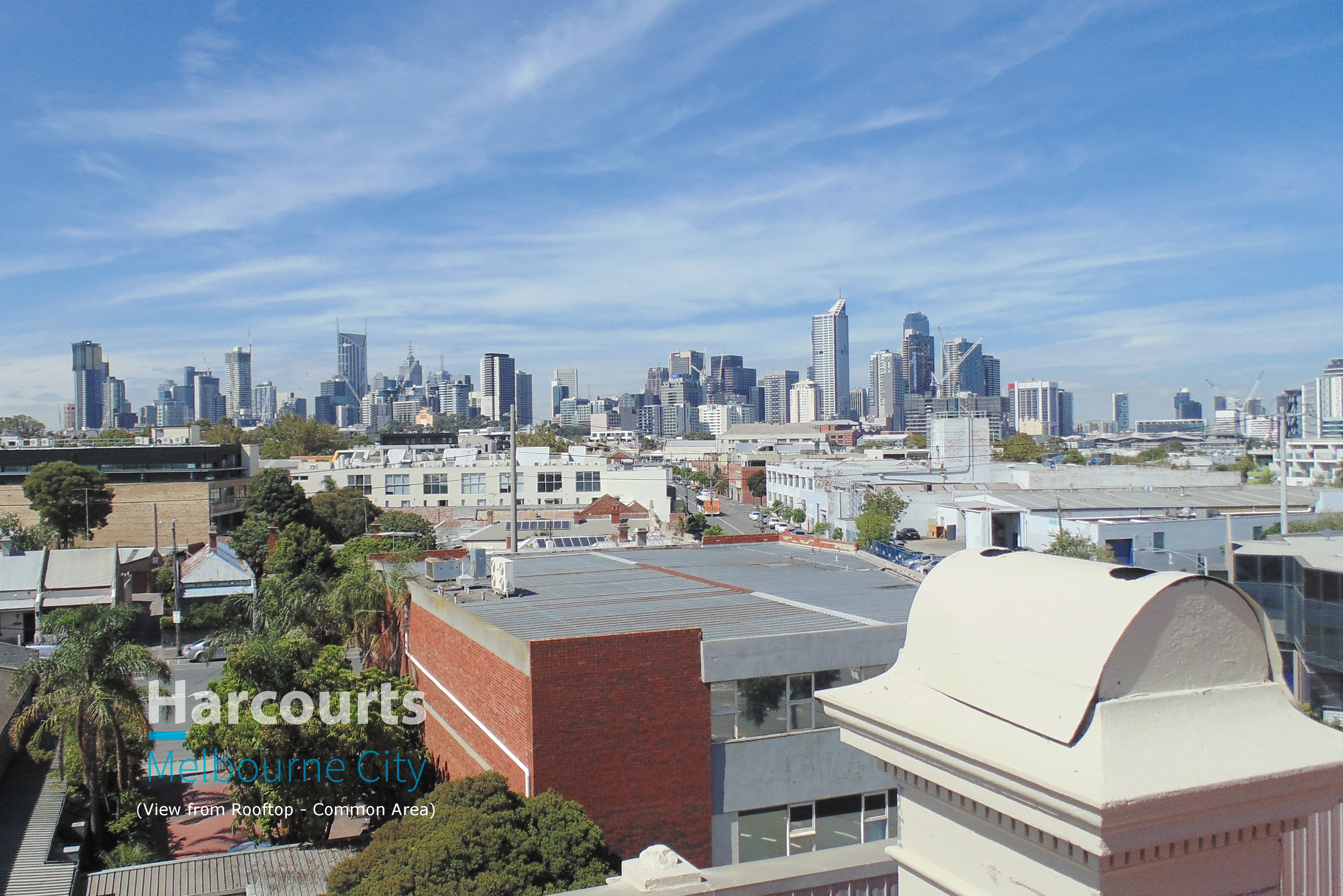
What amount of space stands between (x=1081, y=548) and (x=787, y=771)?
25.7m

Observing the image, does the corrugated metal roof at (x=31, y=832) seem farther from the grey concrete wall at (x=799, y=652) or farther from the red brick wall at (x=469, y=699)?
the grey concrete wall at (x=799, y=652)

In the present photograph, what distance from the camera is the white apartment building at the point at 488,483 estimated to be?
71375mm

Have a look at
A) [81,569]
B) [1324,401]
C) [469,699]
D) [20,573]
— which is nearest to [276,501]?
[81,569]

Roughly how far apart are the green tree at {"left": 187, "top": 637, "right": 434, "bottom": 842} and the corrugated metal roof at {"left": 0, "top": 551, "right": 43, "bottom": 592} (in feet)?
89.1

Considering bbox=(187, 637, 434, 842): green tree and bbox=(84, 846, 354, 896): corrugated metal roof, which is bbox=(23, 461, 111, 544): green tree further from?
bbox=(84, 846, 354, 896): corrugated metal roof

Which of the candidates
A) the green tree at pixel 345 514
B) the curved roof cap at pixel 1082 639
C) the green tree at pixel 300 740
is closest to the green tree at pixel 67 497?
the green tree at pixel 345 514

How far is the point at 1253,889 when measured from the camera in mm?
2857

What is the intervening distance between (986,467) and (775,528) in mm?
16986

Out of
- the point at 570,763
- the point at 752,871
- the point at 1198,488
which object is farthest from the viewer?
the point at 1198,488

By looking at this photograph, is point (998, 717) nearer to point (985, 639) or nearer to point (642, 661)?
point (985, 639)

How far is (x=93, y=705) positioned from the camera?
57.2 feet

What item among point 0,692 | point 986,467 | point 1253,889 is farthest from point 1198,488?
point 1253,889

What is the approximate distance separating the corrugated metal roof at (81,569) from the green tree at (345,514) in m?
21.8

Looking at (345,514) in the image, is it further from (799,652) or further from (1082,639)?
(1082,639)
